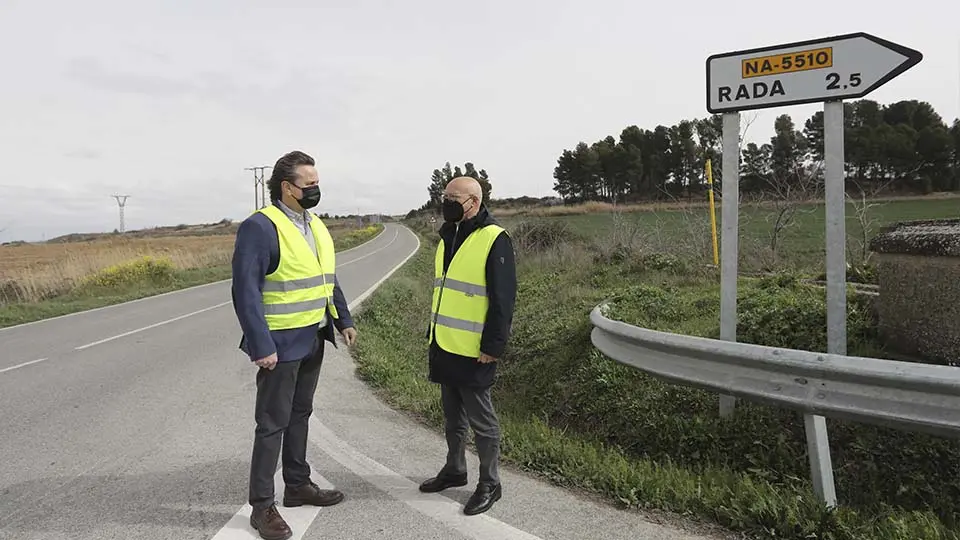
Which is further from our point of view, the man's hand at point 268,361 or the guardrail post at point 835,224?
the guardrail post at point 835,224

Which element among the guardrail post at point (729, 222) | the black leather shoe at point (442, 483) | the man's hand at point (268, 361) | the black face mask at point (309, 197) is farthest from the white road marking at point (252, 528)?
the guardrail post at point (729, 222)

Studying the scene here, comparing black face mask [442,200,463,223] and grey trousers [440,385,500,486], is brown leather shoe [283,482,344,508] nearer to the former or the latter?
grey trousers [440,385,500,486]

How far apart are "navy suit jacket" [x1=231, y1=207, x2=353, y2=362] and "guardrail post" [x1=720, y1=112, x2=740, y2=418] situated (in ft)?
10.1

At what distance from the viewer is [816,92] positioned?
4.12m

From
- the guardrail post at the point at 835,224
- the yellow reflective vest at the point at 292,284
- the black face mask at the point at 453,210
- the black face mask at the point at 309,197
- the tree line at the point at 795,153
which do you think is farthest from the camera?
the tree line at the point at 795,153

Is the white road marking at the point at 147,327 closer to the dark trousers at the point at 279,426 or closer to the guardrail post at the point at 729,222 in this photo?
the dark trousers at the point at 279,426

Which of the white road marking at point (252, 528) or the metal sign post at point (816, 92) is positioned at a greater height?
the metal sign post at point (816, 92)

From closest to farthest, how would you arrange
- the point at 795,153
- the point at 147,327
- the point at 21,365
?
1. the point at 21,365
2. the point at 147,327
3. the point at 795,153

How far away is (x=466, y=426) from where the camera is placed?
3.88 m

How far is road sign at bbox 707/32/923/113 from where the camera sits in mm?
3900

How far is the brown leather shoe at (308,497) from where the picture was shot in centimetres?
354

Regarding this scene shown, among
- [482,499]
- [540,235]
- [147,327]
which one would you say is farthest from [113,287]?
[482,499]

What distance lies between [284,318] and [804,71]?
369 cm

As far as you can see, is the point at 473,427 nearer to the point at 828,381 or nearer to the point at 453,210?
the point at 453,210
